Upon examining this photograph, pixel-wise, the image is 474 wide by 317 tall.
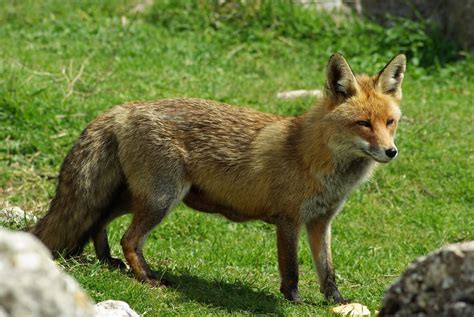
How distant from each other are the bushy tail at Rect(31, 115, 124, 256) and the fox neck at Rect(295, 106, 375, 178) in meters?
1.52

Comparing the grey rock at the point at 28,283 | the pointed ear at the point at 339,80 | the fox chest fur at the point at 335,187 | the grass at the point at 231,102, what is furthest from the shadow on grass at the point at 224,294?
the grey rock at the point at 28,283

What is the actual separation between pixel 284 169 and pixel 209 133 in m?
0.70

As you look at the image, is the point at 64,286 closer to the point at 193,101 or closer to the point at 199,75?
the point at 193,101

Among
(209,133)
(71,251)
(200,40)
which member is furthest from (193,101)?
(200,40)

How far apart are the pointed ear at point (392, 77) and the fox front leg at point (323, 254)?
1.17 m

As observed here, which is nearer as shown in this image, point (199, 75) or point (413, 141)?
point (413, 141)

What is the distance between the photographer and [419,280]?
379cm

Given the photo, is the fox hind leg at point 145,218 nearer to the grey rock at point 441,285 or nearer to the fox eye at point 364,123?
the fox eye at point 364,123

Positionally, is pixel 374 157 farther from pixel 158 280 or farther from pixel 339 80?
pixel 158 280

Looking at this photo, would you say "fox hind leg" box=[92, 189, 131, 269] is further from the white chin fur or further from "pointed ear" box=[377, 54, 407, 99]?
"pointed ear" box=[377, 54, 407, 99]

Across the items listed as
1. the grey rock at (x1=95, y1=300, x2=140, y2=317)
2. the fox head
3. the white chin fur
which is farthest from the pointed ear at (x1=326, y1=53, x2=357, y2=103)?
the grey rock at (x1=95, y1=300, x2=140, y2=317)

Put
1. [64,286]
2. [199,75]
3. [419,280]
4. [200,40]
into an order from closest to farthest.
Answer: [64,286], [419,280], [199,75], [200,40]

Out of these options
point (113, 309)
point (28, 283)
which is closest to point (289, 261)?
point (113, 309)

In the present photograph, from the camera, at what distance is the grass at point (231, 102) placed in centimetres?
745
